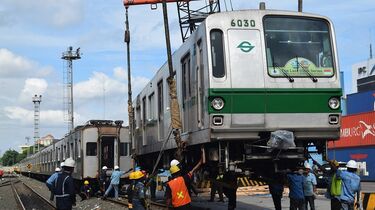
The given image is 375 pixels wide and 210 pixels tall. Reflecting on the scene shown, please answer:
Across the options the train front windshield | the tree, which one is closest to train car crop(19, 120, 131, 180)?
the train front windshield

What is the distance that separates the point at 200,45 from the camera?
9430 millimetres

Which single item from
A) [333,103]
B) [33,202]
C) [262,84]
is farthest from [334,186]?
[33,202]

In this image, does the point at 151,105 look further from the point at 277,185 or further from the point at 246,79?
the point at 246,79

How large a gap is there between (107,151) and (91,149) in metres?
1.25

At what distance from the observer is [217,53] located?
29.7 ft

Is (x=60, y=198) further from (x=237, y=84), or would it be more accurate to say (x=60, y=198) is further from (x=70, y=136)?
(x=70, y=136)

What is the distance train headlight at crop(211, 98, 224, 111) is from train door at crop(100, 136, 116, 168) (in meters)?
17.1

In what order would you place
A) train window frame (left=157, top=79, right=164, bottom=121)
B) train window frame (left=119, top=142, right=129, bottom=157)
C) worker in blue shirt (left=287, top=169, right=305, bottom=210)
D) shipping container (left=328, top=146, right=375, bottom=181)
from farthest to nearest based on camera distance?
→ shipping container (left=328, top=146, right=375, bottom=181)
train window frame (left=119, top=142, right=129, bottom=157)
train window frame (left=157, top=79, right=164, bottom=121)
worker in blue shirt (left=287, top=169, right=305, bottom=210)

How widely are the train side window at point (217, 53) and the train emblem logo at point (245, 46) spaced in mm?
326

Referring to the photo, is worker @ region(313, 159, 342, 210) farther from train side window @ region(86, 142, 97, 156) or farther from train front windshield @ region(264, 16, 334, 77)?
train side window @ region(86, 142, 97, 156)

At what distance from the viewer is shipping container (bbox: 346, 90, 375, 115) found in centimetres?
4619

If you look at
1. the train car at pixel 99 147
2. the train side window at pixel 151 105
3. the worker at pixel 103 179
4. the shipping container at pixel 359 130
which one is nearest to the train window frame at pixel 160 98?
the train side window at pixel 151 105

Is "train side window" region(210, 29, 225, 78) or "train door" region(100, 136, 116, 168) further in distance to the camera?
"train door" region(100, 136, 116, 168)

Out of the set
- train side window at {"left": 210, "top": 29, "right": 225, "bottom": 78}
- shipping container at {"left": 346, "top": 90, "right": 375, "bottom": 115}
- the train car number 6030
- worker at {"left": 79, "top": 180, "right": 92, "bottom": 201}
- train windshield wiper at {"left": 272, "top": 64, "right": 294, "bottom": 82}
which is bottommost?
worker at {"left": 79, "top": 180, "right": 92, "bottom": 201}
